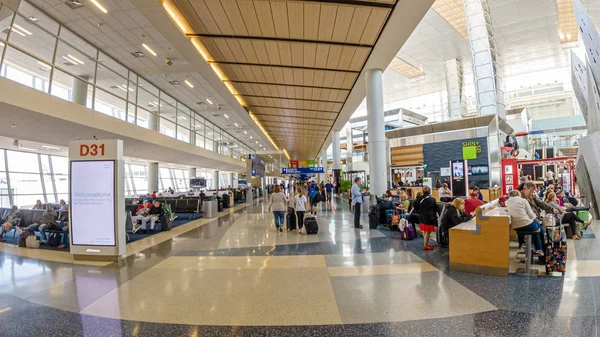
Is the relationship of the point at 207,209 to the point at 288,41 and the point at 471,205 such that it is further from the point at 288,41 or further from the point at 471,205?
the point at 471,205

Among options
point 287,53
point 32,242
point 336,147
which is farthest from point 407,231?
point 336,147

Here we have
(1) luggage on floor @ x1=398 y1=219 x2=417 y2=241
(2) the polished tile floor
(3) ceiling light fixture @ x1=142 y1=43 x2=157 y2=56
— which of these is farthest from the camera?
(3) ceiling light fixture @ x1=142 y1=43 x2=157 y2=56

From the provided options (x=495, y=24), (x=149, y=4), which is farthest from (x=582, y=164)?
(x=495, y=24)

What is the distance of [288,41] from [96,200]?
21.1 ft

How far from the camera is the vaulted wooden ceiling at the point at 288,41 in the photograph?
7051 millimetres

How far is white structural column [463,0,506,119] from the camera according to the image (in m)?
19.1

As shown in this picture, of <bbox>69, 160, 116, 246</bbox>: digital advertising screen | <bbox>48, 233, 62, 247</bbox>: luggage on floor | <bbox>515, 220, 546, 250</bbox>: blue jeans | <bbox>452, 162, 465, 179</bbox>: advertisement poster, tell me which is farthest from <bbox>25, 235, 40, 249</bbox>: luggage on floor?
<bbox>452, 162, 465, 179</bbox>: advertisement poster

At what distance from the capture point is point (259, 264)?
222 inches

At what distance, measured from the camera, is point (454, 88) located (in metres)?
31.5

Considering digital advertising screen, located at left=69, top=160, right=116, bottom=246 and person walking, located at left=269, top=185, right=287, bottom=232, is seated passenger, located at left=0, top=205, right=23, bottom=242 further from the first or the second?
person walking, located at left=269, top=185, right=287, bottom=232

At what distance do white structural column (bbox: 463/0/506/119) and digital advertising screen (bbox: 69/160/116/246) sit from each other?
21.1m

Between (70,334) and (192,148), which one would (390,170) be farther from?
(70,334)

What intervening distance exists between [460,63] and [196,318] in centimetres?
3769

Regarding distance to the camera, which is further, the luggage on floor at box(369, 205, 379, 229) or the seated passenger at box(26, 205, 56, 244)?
the luggage on floor at box(369, 205, 379, 229)
